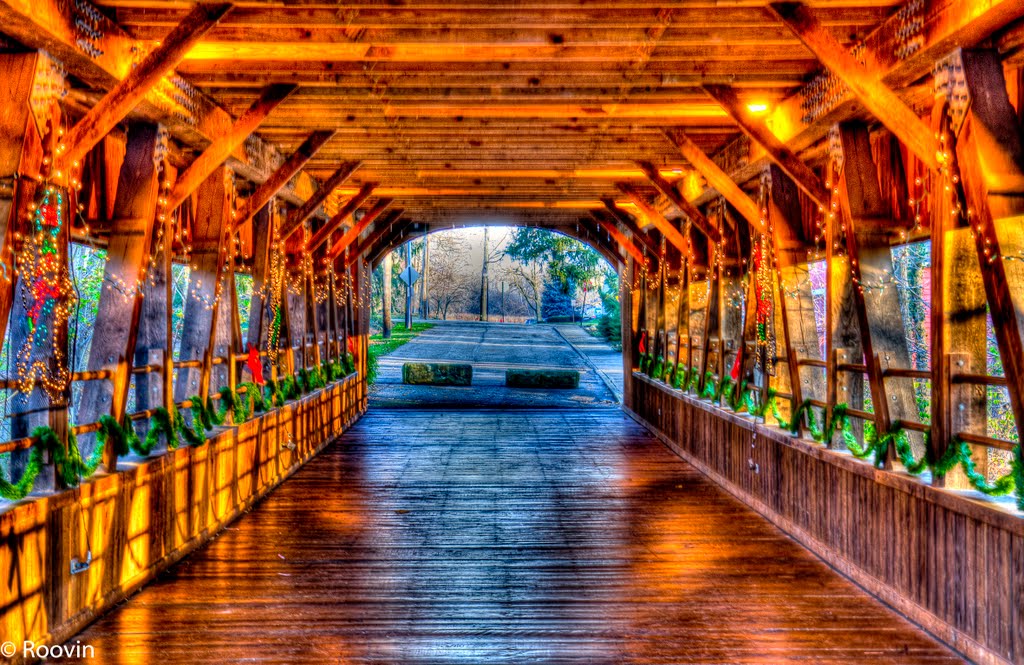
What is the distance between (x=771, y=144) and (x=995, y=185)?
7.50ft

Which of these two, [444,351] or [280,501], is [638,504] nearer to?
[280,501]

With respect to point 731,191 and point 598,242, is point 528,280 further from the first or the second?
point 731,191

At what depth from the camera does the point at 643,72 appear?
236 inches

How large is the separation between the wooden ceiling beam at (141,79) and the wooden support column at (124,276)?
3.51 ft

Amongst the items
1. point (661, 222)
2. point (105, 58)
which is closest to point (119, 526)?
point (105, 58)

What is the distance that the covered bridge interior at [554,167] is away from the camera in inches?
165

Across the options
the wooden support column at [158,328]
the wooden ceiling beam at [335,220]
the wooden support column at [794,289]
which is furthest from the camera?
the wooden ceiling beam at [335,220]

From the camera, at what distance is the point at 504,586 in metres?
5.39

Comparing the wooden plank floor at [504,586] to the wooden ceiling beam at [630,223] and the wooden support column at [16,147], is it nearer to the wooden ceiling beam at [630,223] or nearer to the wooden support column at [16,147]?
the wooden support column at [16,147]

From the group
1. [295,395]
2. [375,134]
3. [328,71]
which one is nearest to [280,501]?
[295,395]

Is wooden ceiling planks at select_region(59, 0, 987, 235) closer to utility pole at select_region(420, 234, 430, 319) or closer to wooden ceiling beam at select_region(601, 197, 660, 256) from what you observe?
wooden ceiling beam at select_region(601, 197, 660, 256)

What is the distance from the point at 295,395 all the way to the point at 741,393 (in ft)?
16.3

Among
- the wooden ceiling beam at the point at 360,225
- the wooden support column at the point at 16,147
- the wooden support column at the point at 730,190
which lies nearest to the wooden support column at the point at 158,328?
the wooden support column at the point at 16,147

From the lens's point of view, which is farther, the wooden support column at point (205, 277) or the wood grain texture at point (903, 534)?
the wooden support column at point (205, 277)
